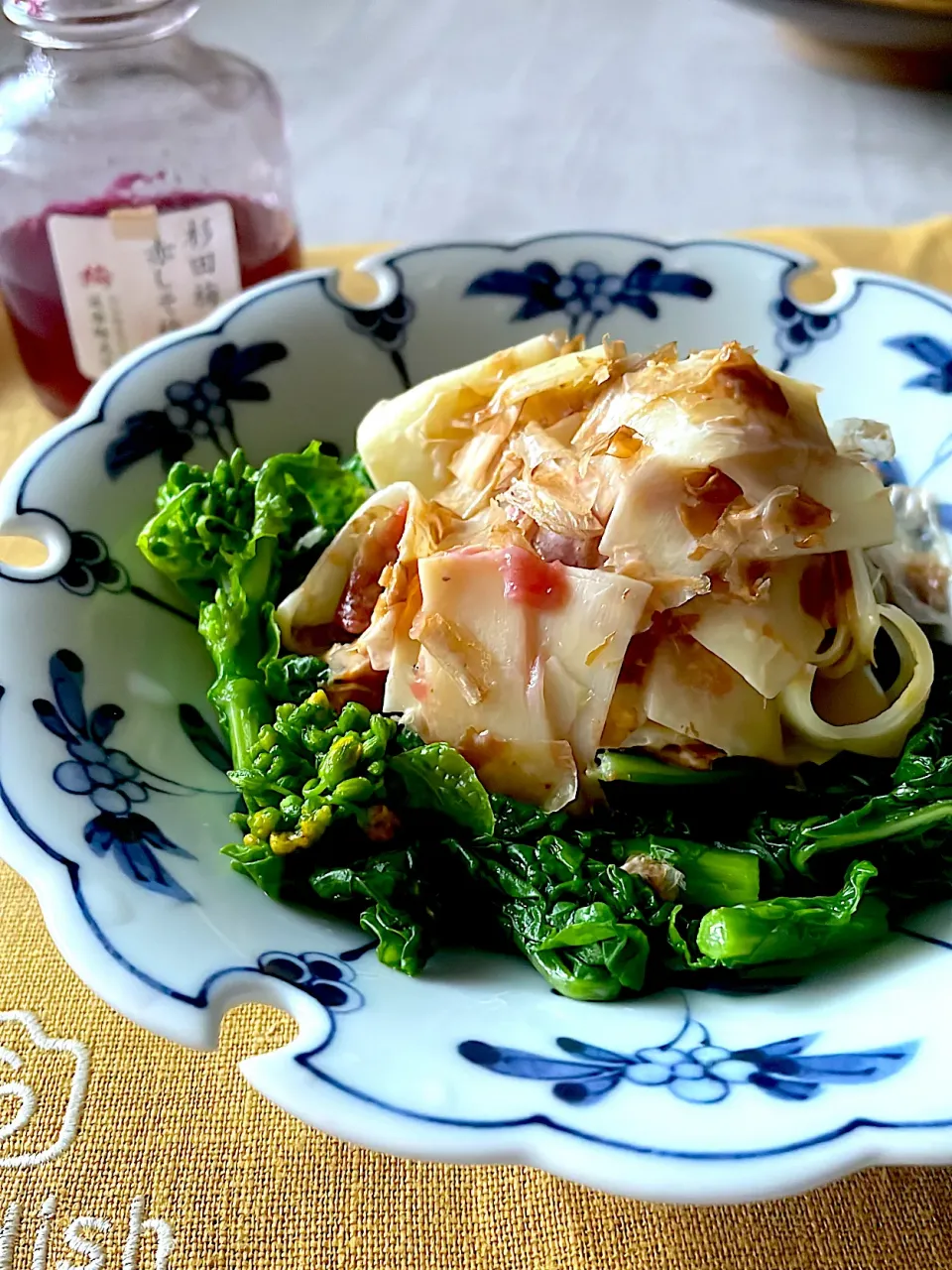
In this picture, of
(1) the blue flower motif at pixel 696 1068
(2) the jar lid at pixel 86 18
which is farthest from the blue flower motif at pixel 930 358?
(2) the jar lid at pixel 86 18

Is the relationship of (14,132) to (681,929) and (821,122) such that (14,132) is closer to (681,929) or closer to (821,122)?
(681,929)

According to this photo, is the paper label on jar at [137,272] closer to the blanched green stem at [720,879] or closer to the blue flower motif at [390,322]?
the blue flower motif at [390,322]

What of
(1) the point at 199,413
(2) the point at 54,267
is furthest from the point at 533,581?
(2) the point at 54,267

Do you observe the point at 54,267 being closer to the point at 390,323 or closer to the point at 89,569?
Result: the point at 390,323

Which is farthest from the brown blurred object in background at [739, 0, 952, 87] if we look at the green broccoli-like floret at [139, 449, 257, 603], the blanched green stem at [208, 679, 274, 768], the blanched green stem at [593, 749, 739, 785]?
the blanched green stem at [208, 679, 274, 768]

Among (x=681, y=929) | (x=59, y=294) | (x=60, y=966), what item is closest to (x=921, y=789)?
(x=681, y=929)

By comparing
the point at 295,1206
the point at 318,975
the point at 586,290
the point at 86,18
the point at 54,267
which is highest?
the point at 86,18
